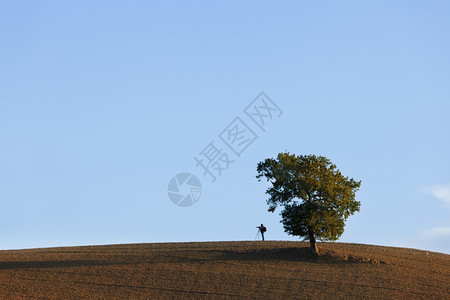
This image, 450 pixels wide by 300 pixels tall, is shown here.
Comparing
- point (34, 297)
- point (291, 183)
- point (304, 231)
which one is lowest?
point (34, 297)

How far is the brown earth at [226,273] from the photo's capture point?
41.8 metres

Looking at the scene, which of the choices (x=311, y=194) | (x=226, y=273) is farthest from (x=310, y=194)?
(x=226, y=273)

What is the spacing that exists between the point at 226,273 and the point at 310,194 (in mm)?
10247

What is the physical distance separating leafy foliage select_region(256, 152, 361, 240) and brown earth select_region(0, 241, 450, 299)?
9.31ft

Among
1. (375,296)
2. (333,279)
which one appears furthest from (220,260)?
(375,296)

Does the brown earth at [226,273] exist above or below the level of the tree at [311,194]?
below

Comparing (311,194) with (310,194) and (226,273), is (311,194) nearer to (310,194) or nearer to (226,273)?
(310,194)

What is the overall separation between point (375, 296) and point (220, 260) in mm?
14013

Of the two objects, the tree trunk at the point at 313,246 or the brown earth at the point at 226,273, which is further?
the tree trunk at the point at 313,246

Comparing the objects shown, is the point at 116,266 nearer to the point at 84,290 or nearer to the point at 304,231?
the point at 84,290

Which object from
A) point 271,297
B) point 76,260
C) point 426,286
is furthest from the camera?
point 76,260

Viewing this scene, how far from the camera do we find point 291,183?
2008 inches

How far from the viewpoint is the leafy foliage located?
49.9 m

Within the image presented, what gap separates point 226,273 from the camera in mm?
46031
